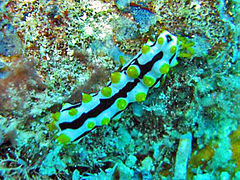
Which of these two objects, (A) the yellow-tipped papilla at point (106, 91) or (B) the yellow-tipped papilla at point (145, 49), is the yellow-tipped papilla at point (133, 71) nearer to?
(B) the yellow-tipped papilla at point (145, 49)

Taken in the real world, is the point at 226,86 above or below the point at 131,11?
below

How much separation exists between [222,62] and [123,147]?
2367 mm

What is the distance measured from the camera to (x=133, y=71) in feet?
8.48

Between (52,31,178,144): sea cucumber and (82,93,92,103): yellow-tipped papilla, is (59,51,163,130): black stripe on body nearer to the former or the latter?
(52,31,178,144): sea cucumber

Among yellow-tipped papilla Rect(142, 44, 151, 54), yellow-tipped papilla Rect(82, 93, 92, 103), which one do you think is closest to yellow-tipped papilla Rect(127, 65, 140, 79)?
yellow-tipped papilla Rect(142, 44, 151, 54)

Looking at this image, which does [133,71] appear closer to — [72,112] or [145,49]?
[145,49]

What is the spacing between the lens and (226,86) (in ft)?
10.4

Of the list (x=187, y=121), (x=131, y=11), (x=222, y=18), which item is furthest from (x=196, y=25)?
(x=187, y=121)

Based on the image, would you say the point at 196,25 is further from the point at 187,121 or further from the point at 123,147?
the point at 123,147

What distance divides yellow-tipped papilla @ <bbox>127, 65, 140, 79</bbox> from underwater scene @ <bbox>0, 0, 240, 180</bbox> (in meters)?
0.01

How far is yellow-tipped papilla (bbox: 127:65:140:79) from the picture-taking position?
259cm

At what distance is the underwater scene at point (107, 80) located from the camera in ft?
8.71

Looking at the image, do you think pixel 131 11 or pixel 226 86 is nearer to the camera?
pixel 131 11

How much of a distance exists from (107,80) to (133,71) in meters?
0.57
